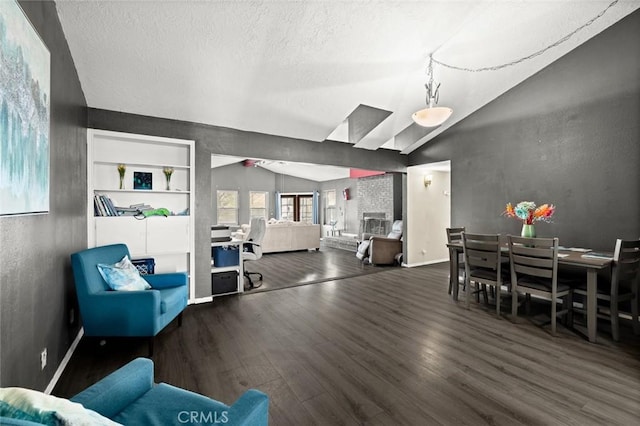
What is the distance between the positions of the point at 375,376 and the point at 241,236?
630 cm

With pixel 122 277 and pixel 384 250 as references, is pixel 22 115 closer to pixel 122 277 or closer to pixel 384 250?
pixel 122 277

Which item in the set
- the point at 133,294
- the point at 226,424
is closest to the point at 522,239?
the point at 226,424

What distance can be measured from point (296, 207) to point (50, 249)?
1023cm

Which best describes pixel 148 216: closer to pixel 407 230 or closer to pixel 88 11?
pixel 88 11

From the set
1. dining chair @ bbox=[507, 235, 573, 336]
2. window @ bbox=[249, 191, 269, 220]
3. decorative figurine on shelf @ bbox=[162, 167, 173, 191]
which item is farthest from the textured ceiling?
window @ bbox=[249, 191, 269, 220]

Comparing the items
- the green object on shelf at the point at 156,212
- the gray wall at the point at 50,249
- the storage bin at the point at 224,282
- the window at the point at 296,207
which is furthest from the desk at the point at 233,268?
the window at the point at 296,207

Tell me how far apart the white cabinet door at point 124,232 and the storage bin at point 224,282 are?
1.05m

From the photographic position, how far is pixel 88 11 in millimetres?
2279

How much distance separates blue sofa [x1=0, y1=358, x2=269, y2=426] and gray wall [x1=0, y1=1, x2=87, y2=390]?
1.93 feet

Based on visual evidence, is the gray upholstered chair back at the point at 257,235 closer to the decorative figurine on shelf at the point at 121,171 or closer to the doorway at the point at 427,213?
the decorative figurine on shelf at the point at 121,171

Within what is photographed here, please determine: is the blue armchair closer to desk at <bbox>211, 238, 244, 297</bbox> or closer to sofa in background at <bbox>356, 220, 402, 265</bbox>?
desk at <bbox>211, 238, 244, 297</bbox>

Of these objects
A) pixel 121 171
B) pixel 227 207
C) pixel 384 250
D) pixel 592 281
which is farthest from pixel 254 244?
pixel 227 207

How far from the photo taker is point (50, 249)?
203 centimetres

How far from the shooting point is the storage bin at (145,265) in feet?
11.4
